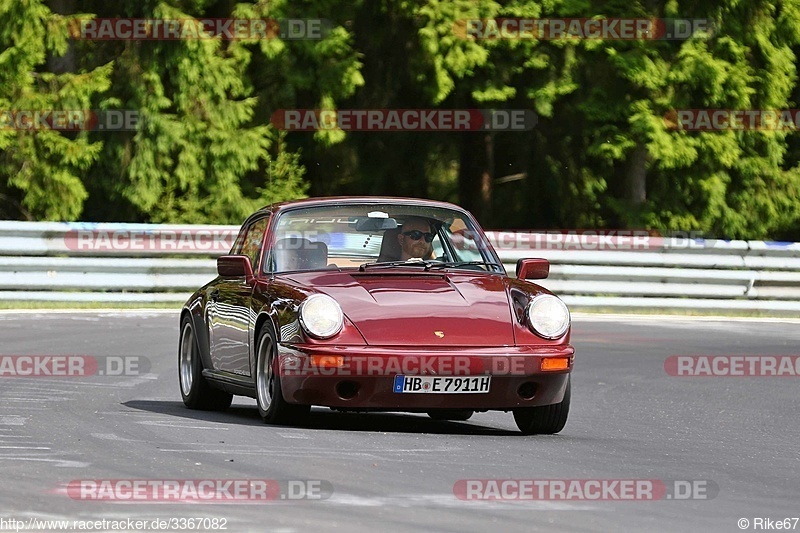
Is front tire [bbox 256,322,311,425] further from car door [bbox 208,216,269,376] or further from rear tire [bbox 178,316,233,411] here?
rear tire [bbox 178,316,233,411]

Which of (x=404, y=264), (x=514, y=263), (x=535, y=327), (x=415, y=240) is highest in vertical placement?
(x=415, y=240)

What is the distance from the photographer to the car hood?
952 centimetres

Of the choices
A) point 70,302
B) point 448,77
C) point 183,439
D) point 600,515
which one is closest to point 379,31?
point 448,77

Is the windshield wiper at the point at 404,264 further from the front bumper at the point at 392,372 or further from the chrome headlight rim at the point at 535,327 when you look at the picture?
the front bumper at the point at 392,372

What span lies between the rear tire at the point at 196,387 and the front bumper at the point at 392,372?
1.91m

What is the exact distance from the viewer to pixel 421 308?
31.8ft

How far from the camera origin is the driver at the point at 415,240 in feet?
35.4

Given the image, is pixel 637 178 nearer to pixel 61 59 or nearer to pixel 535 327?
pixel 61 59

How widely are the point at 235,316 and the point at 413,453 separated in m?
2.49

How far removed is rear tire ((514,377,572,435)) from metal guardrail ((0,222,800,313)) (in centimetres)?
1133

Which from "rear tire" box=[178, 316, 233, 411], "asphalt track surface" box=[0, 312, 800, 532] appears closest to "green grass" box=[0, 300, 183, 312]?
"asphalt track surface" box=[0, 312, 800, 532]

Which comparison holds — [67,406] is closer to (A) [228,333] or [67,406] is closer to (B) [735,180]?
(A) [228,333]

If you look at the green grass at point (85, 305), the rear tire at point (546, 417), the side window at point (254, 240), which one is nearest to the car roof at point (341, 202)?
the side window at point (254, 240)

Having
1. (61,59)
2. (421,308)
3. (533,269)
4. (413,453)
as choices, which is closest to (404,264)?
(533,269)
